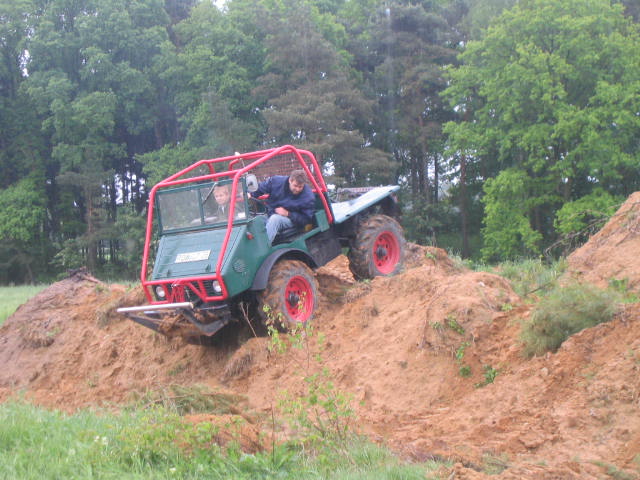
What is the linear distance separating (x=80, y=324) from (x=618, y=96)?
23.9 metres

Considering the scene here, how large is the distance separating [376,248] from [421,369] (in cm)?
395

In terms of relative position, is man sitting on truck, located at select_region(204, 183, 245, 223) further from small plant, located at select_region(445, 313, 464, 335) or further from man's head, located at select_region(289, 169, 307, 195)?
small plant, located at select_region(445, 313, 464, 335)

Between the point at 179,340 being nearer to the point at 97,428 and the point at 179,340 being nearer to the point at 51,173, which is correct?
the point at 97,428

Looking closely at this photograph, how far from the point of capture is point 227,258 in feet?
26.1

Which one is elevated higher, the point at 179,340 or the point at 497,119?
the point at 497,119

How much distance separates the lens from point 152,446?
14.8ft

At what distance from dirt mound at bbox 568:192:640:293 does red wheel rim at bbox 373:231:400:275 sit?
3.08 metres

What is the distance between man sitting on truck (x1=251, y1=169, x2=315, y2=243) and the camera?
8.95 meters

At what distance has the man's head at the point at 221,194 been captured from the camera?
848cm

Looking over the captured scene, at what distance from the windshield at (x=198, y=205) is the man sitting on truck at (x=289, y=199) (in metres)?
0.67

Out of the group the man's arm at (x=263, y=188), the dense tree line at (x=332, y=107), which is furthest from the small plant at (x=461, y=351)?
the dense tree line at (x=332, y=107)

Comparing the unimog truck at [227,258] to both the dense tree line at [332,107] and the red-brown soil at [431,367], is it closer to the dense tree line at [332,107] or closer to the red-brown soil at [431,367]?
the red-brown soil at [431,367]

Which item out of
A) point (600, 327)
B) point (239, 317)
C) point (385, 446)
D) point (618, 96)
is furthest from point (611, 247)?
point (618, 96)

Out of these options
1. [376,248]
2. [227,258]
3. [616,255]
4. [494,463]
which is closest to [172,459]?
[494,463]
